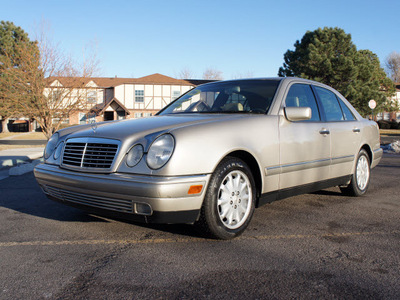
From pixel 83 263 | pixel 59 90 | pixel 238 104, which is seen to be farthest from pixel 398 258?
pixel 59 90

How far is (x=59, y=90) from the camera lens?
558 inches

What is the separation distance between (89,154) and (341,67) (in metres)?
34.9

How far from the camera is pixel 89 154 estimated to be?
335 centimetres

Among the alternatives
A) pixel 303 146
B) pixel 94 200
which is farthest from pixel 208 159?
pixel 303 146

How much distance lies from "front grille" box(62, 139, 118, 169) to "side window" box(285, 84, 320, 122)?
214 cm

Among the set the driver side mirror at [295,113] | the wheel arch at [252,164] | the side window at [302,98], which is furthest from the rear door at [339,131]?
the wheel arch at [252,164]

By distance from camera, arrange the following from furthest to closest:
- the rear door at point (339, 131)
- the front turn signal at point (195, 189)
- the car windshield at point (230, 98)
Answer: the rear door at point (339, 131)
the car windshield at point (230, 98)
the front turn signal at point (195, 189)

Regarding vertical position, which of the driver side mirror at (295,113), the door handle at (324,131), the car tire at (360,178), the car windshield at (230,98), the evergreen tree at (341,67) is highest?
the evergreen tree at (341,67)

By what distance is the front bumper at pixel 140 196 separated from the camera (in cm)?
292

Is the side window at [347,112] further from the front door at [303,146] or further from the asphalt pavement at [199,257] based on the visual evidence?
the asphalt pavement at [199,257]

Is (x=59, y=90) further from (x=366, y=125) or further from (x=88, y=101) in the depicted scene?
(x=366, y=125)

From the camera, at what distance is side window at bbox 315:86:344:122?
16.0ft

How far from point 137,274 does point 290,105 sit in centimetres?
268

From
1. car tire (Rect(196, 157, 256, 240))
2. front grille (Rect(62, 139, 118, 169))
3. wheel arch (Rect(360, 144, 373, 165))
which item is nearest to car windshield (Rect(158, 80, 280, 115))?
car tire (Rect(196, 157, 256, 240))
